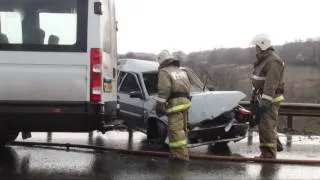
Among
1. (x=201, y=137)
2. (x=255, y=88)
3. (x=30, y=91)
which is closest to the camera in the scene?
(x=30, y=91)

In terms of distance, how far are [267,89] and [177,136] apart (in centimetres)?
157

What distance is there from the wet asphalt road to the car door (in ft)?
2.35

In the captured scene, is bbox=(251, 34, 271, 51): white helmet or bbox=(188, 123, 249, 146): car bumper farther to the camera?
bbox=(188, 123, 249, 146): car bumper

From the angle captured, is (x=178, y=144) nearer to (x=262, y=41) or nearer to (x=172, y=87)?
(x=172, y=87)

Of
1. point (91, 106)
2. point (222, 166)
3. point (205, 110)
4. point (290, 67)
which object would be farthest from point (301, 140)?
point (290, 67)

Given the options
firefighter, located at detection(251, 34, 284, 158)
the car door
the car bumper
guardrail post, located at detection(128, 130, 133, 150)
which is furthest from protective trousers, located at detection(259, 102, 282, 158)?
the car door

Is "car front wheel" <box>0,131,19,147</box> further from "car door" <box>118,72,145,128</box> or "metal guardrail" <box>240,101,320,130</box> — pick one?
"metal guardrail" <box>240,101,320,130</box>

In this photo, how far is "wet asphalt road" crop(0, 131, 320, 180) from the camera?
25.7 feet

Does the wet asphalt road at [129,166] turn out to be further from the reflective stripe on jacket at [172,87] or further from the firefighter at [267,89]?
the reflective stripe on jacket at [172,87]

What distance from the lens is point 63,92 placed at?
7566 millimetres

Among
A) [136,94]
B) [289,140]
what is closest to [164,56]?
[136,94]

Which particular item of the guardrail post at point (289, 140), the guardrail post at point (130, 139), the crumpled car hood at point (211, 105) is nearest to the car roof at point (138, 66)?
the guardrail post at point (130, 139)

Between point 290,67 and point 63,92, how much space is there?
7110 cm

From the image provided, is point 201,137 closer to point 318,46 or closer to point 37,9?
point 37,9
